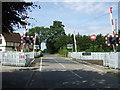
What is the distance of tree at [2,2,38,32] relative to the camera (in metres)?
7.38

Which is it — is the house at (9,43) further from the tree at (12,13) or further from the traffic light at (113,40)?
the tree at (12,13)

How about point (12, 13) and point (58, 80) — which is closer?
point (12, 13)

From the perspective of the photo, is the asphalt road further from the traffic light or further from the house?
the house

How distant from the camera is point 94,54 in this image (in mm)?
38812

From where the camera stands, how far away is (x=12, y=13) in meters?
7.67

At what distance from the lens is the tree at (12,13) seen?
291 inches

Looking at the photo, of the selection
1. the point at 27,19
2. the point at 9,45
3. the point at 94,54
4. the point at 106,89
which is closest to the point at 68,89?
the point at 106,89

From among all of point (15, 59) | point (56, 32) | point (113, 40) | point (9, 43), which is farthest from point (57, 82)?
point (56, 32)

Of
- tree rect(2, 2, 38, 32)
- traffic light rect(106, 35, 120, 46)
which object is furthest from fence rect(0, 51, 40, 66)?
tree rect(2, 2, 38, 32)

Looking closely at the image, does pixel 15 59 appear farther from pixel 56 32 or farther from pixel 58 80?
pixel 56 32

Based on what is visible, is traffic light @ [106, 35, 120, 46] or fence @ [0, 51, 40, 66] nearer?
traffic light @ [106, 35, 120, 46]

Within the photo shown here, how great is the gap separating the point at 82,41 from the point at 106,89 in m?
65.4

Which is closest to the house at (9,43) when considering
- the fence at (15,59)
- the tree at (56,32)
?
the tree at (56,32)

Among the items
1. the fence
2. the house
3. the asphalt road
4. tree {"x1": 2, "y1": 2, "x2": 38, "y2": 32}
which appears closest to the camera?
tree {"x1": 2, "y1": 2, "x2": 38, "y2": 32}
